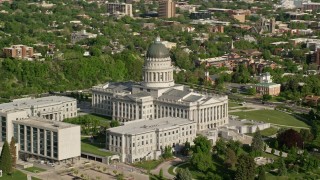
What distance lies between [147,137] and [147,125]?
2126mm

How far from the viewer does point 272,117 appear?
239 ft

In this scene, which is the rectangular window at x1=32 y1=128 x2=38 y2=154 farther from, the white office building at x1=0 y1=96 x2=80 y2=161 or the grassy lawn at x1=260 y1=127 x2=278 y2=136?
the grassy lawn at x1=260 y1=127 x2=278 y2=136

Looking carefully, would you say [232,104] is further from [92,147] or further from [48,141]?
[48,141]

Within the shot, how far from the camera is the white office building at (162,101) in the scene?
6656cm

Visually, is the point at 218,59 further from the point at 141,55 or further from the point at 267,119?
the point at 267,119

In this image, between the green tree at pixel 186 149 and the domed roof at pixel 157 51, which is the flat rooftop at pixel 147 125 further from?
the domed roof at pixel 157 51

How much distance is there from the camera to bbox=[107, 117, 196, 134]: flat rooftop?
58438mm

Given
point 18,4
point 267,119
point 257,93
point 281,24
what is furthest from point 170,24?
point 267,119

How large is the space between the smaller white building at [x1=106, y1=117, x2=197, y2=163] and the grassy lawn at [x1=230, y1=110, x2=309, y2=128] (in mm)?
11718

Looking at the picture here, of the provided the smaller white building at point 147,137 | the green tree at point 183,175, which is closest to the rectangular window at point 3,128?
the smaller white building at point 147,137

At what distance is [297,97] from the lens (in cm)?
8206

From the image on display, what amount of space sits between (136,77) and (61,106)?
2614cm

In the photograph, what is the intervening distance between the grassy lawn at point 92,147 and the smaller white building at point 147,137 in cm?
83

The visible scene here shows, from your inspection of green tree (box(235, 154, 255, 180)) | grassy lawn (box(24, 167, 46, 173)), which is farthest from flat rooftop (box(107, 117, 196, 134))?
green tree (box(235, 154, 255, 180))
